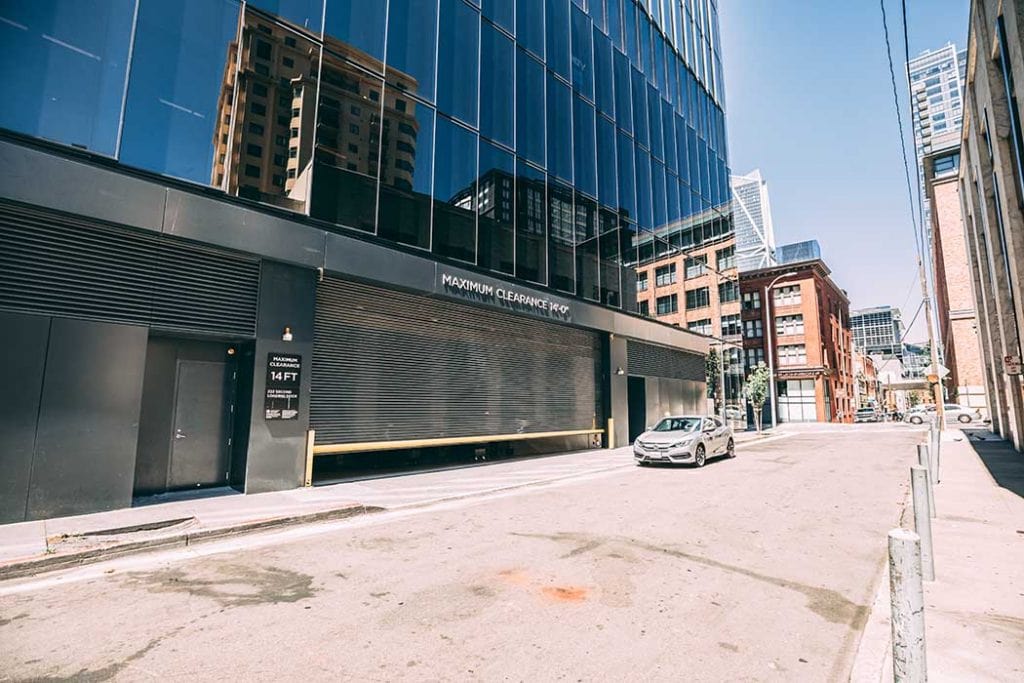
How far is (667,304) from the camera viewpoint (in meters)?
23.2

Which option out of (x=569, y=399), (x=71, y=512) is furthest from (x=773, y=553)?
(x=569, y=399)

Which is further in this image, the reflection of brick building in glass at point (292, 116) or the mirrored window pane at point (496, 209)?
the mirrored window pane at point (496, 209)

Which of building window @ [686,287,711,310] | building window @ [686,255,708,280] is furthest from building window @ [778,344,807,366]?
building window @ [686,255,708,280]

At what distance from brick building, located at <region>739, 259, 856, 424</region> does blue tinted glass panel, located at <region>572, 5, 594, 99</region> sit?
37267 millimetres

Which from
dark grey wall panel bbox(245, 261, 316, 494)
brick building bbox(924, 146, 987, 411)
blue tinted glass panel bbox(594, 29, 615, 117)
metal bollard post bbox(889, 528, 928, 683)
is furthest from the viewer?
brick building bbox(924, 146, 987, 411)

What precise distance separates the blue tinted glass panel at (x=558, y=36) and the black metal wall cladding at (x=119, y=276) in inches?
Result: 588

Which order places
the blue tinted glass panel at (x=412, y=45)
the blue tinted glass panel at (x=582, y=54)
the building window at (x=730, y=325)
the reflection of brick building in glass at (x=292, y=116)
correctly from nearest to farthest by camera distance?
the reflection of brick building in glass at (x=292, y=116) < the blue tinted glass panel at (x=412, y=45) < the blue tinted glass panel at (x=582, y=54) < the building window at (x=730, y=325)

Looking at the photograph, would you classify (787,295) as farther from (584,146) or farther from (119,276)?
(119,276)

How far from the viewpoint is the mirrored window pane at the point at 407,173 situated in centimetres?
1281

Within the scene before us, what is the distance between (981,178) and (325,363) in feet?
79.5

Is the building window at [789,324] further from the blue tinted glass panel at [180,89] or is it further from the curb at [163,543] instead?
the blue tinted glass panel at [180,89]

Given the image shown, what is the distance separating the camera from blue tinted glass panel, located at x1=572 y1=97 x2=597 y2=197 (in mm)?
20078

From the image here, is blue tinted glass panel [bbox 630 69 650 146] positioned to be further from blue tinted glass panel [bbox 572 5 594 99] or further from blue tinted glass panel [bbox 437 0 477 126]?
blue tinted glass panel [bbox 437 0 477 126]

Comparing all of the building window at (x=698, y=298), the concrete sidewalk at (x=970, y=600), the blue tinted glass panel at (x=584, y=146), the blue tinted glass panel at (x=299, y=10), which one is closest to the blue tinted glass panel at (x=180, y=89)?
the blue tinted glass panel at (x=299, y=10)
